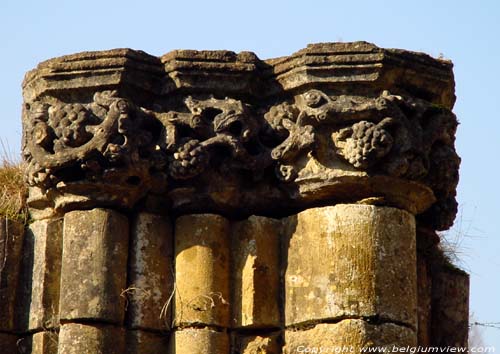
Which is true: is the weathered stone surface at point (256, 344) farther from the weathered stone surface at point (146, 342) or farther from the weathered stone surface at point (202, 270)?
the weathered stone surface at point (146, 342)

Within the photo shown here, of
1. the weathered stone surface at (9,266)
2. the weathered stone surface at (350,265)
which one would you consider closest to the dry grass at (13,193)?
the weathered stone surface at (9,266)

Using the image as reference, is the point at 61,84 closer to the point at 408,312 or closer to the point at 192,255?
the point at 192,255

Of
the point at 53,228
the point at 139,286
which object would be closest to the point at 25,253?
the point at 53,228

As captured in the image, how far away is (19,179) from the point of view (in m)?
9.76

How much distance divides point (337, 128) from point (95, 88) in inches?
56.5

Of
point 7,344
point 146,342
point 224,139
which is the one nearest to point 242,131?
point 224,139

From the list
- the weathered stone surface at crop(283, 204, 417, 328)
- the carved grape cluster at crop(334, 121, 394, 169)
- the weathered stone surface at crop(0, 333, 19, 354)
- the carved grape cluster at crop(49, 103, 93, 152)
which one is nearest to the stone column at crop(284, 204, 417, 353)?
the weathered stone surface at crop(283, 204, 417, 328)

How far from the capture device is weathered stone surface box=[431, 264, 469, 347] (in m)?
9.47

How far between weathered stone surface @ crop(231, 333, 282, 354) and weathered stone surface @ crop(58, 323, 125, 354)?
65cm

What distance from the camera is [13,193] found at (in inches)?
382

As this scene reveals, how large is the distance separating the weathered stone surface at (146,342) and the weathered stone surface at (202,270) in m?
→ 0.15

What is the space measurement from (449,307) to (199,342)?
173cm

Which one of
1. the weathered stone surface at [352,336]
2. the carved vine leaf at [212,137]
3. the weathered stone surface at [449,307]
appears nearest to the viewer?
the weathered stone surface at [352,336]

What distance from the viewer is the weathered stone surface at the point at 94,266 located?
342 inches
